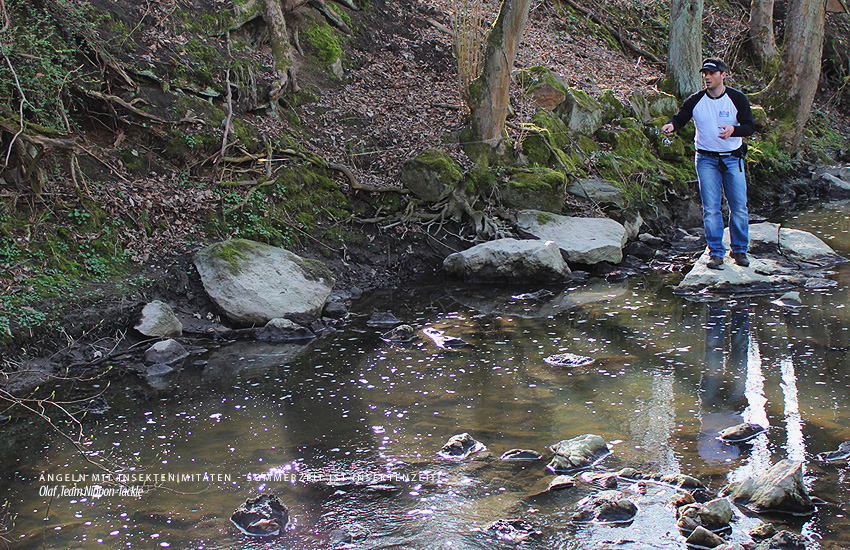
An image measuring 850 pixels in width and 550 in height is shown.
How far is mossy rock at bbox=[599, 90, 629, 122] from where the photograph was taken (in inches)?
487

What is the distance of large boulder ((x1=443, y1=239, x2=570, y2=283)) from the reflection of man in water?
2244 mm

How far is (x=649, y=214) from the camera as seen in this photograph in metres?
11.1

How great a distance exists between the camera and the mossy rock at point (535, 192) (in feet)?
32.5

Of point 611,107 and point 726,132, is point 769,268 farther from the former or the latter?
point 611,107

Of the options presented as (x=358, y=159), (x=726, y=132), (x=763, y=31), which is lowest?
(x=358, y=159)

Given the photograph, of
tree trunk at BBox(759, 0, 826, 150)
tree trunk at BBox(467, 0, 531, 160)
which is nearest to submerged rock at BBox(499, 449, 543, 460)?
tree trunk at BBox(467, 0, 531, 160)

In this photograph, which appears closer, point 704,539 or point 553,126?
point 704,539

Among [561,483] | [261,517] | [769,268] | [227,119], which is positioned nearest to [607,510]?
[561,483]

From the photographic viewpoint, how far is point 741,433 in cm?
403

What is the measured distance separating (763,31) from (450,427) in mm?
17944

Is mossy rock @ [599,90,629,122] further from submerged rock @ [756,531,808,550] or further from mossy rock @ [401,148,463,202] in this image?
submerged rock @ [756,531,808,550]

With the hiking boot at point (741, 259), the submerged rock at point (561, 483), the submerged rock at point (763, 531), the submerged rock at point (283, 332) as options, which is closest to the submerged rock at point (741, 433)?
the submerged rock at point (763, 531)

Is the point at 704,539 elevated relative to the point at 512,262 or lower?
elevated

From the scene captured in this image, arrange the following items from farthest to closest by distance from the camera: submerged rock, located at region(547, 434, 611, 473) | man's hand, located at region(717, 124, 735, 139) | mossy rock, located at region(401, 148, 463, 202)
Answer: mossy rock, located at region(401, 148, 463, 202) → man's hand, located at region(717, 124, 735, 139) → submerged rock, located at region(547, 434, 611, 473)
